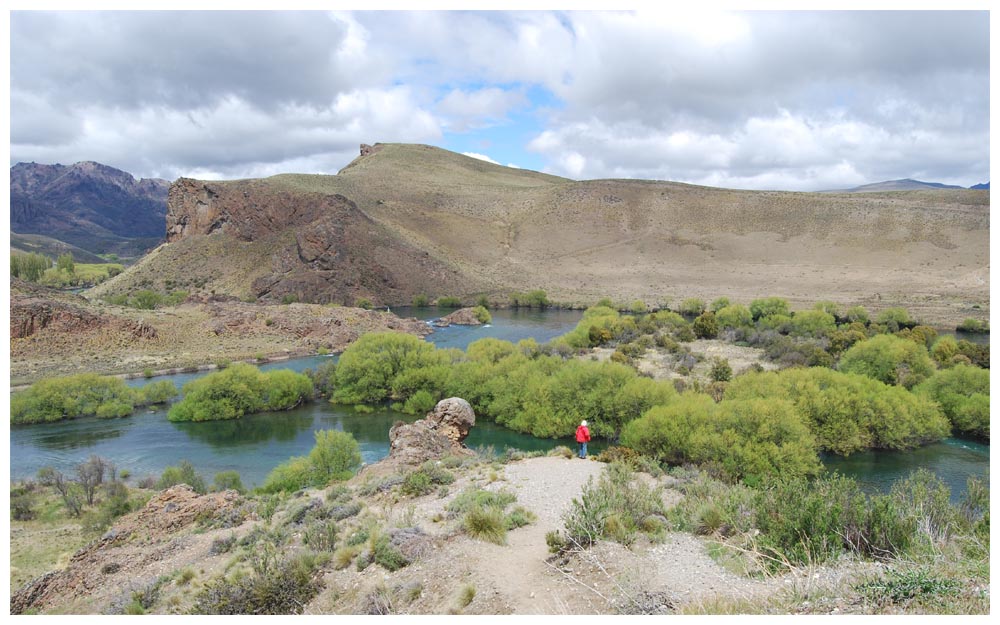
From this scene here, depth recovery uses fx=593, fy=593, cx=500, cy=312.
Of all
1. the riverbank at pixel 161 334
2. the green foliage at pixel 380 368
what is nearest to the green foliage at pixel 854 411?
the green foliage at pixel 380 368

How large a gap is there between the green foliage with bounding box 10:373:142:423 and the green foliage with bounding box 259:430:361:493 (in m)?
18.7

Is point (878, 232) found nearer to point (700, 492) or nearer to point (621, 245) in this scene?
point (621, 245)

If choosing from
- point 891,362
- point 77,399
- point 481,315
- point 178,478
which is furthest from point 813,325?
point 77,399

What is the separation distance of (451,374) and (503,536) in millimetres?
26152

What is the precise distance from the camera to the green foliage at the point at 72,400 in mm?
35250

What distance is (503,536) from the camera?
451 inches

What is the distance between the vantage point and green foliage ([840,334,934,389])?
1393 inches

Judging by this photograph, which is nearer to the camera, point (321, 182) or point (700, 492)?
point (700, 492)

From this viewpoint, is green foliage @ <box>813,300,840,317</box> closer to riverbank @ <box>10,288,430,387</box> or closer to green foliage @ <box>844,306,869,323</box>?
green foliage @ <box>844,306,869,323</box>

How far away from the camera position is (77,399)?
3672 centimetres

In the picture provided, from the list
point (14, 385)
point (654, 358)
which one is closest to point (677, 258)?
point (654, 358)

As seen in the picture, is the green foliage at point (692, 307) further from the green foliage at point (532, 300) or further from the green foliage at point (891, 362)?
the green foliage at point (891, 362)

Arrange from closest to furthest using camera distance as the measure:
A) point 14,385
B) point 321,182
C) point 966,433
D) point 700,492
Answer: point 700,492 → point 966,433 → point 14,385 → point 321,182

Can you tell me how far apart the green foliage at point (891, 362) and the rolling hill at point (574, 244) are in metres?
40.1
